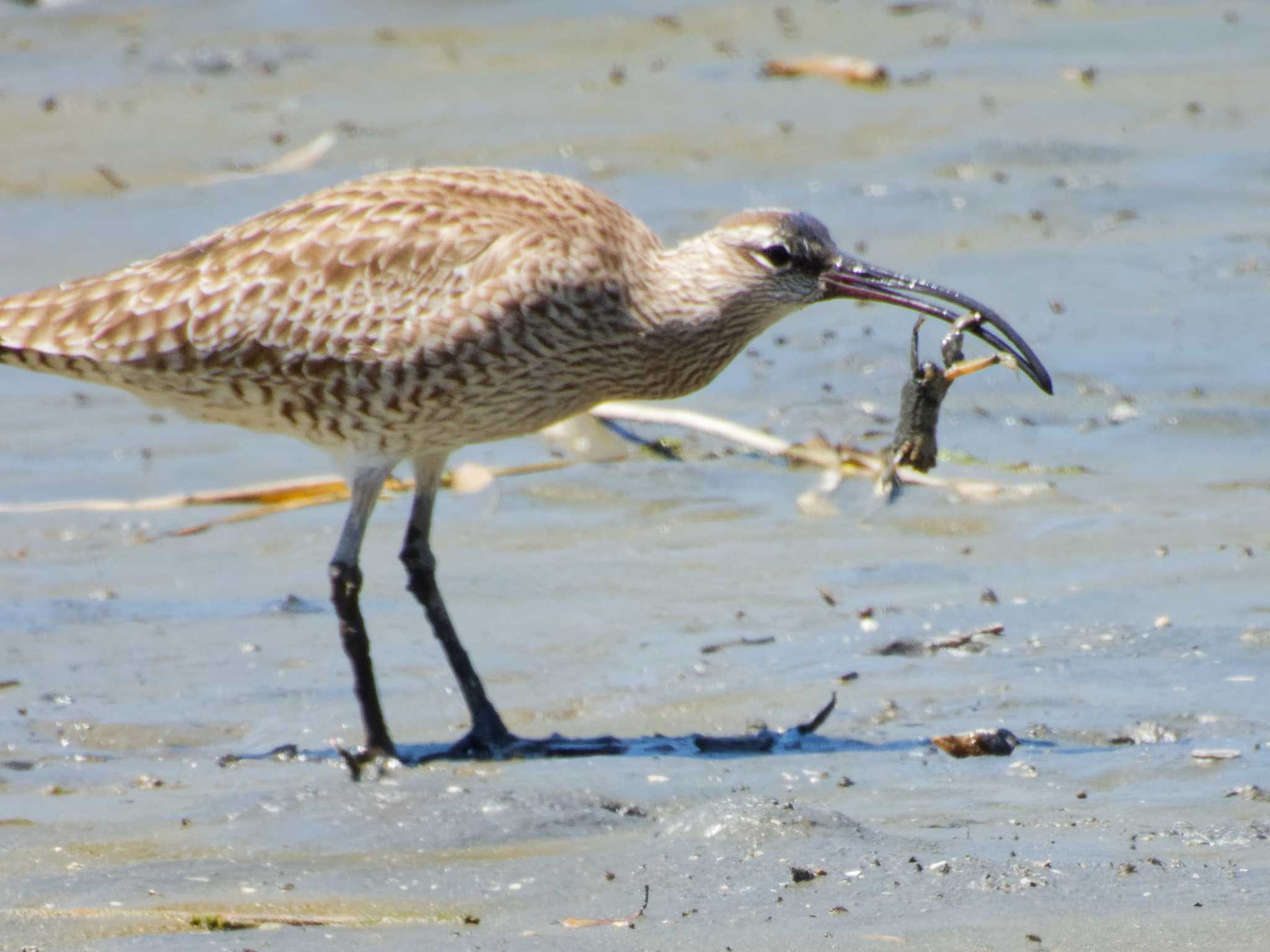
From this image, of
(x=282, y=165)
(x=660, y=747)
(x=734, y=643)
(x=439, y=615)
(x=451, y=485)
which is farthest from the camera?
(x=282, y=165)

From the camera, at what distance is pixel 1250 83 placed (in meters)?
14.0

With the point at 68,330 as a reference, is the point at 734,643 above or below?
below

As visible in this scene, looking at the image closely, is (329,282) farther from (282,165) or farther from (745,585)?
(282,165)

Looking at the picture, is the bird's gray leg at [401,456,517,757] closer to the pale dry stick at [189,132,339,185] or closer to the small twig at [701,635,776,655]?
the small twig at [701,635,776,655]

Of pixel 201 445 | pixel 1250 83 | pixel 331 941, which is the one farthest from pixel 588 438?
pixel 1250 83

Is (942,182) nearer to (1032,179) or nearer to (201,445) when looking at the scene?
(1032,179)

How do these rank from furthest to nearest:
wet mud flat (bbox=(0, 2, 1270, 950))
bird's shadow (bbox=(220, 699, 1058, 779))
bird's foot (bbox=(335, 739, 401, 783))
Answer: bird's shadow (bbox=(220, 699, 1058, 779)), bird's foot (bbox=(335, 739, 401, 783)), wet mud flat (bbox=(0, 2, 1270, 950))

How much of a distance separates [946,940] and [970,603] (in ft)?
9.59

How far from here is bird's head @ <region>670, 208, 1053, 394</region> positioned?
7.35 metres

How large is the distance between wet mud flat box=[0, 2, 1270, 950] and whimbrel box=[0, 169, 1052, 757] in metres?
0.75

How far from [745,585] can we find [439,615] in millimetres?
1234

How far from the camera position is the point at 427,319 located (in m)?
6.98

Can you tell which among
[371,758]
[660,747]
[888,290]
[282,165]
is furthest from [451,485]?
[282,165]

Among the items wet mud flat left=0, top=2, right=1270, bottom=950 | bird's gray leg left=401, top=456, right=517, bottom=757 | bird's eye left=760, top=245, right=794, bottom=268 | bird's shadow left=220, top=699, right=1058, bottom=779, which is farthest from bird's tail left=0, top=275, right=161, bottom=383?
bird's eye left=760, top=245, right=794, bottom=268
